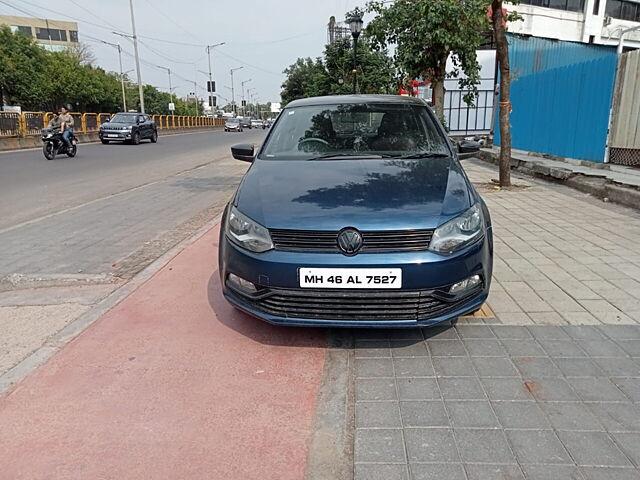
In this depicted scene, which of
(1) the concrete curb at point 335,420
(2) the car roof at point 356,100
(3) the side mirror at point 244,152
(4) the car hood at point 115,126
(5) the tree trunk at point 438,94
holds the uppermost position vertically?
(5) the tree trunk at point 438,94

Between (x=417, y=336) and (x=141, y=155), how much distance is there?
17.8 m

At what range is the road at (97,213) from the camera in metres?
5.17

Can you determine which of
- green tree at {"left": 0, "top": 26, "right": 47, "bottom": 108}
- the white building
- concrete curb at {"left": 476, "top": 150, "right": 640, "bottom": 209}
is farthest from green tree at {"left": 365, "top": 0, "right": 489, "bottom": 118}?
green tree at {"left": 0, "top": 26, "right": 47, "bottom": 108}

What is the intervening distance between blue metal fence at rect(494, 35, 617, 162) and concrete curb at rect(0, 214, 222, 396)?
840 cm

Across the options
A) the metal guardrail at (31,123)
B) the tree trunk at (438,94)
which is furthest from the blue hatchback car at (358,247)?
the metal guardrail at (31,123)

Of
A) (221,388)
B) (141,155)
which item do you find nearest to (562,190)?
(221,388)

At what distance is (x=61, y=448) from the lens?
2354 mm

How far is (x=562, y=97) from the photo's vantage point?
35.1 feet

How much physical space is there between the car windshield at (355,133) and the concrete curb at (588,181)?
459 centimetres

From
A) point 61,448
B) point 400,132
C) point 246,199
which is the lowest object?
point 61,448

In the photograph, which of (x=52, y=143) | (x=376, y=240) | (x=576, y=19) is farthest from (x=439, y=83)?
(x=576, y=19)

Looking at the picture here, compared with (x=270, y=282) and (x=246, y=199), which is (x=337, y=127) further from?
(x=270, y=282)

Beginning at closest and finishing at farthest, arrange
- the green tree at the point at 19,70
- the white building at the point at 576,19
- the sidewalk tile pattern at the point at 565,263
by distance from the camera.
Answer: the sidewalk tile pattern at the point at 565,263 → the white building at the point at 576,19 → the green tree at the point at 19,70

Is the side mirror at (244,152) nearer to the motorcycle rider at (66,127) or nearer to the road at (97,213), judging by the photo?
the road at (97,213)
